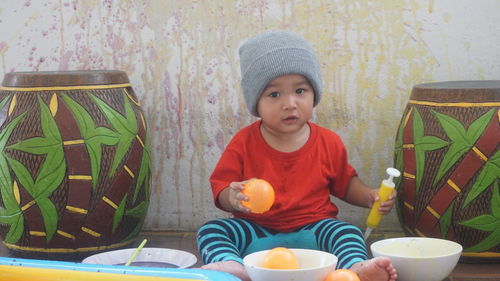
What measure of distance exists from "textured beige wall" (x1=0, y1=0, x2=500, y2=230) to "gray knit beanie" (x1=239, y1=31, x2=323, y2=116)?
379 mm

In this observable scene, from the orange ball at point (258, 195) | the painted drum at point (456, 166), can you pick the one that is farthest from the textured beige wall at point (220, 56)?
the orange ball at point (258, 195)

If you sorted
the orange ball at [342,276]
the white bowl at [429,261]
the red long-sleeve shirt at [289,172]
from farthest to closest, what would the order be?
the red long-sleeve shirt at [289,172]
the white bowl at [429,261]
the orange ball at [342,276]

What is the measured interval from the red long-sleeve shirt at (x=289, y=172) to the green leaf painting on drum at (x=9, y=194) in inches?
23.2

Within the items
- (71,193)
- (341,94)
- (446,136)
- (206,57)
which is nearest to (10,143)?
→ (71,193)

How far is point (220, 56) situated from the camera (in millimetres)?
2465

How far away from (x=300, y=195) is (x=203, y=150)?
0.55 m

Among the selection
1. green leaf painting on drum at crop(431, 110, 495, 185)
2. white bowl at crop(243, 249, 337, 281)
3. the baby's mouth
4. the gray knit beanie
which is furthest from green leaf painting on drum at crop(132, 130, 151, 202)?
green leaf painting on drum at crop(431, 110, 495, 185)

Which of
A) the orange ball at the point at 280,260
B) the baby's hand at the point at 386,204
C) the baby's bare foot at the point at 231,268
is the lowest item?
the baby's bare foot at the point at 231,268

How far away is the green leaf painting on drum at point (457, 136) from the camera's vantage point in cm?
195

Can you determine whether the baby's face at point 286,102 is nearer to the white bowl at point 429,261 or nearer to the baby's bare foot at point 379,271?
the white bowl at point 429,261

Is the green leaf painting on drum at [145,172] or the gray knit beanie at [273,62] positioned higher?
the gray knit beanie at [273,62]

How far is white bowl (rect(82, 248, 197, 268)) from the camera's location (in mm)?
2020

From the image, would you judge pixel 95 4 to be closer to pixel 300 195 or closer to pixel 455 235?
pixel 300 195

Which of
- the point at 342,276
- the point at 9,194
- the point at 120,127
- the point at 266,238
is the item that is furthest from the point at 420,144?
the point at 9,194
